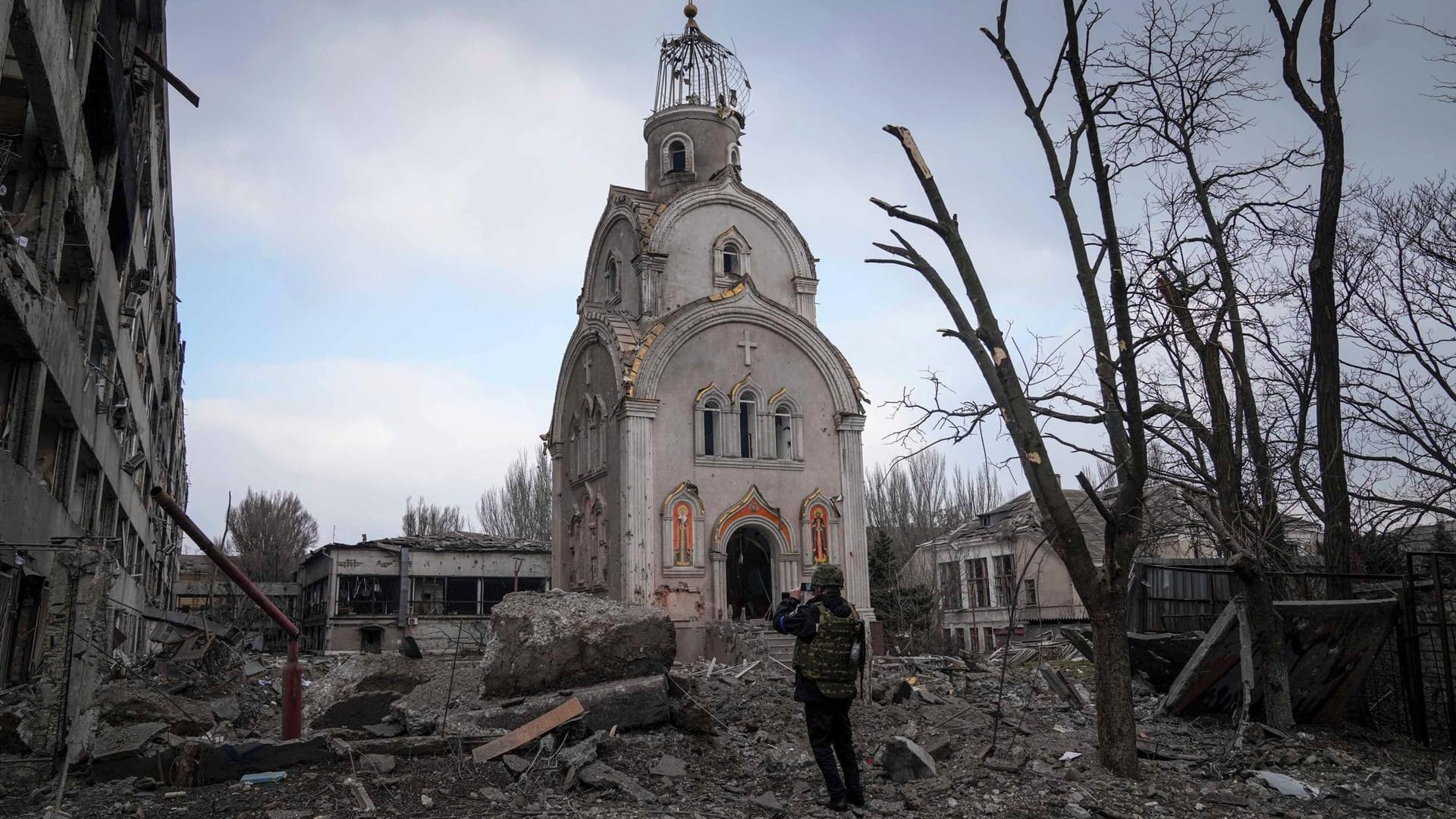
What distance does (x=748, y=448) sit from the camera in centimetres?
2298

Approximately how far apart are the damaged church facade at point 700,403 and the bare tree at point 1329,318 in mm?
11345

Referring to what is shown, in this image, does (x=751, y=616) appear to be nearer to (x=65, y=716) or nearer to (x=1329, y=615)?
(x=1329, y=615)

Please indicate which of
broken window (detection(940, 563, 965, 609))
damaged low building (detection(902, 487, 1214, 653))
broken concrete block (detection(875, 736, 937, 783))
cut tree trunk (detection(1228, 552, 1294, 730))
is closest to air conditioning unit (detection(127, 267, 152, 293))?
broken concrete block (detection(875, 736, 937, 783))

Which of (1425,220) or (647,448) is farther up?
(1425,220)

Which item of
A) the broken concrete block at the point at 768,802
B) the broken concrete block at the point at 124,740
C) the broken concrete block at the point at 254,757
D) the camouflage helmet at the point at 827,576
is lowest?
the broken concrete block at the point at 768,802

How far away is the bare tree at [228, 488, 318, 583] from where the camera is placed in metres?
56.1

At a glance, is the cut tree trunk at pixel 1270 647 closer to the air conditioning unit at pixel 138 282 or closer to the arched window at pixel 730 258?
the arched window at pixel 730 258

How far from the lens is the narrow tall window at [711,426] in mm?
22547

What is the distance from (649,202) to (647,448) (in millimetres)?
6488

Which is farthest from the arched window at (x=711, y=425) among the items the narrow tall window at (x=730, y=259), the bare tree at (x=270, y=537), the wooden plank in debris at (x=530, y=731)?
the bare tree at (x=270, y=537)

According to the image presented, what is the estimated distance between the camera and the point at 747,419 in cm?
2319

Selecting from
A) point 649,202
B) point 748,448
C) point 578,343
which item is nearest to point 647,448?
point 748,448

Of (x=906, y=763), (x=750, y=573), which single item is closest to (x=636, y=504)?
(x=750, y=573)

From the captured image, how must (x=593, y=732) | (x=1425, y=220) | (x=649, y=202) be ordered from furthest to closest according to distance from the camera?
(x=649, y=202), (x=1425, y=220), (x=593, y=732)
